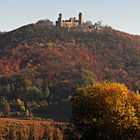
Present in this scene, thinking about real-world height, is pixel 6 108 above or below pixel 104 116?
below

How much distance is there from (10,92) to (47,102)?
11.0 m

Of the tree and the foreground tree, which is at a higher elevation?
the foreground tree

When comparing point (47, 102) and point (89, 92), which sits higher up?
point (89, 92)

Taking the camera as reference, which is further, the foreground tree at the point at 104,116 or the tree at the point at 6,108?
the tree at the point at 6,108

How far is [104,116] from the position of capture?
46594mm

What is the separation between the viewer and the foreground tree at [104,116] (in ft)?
153

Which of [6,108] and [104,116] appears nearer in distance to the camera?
[104,116]

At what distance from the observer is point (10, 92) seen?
15512cm

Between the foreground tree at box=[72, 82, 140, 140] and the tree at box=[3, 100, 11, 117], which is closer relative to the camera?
the foreground tree at box=[72, 82, 140, 140]

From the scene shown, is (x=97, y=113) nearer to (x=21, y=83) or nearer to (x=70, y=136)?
(x=70, y=136)

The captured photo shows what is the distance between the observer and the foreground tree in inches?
1838

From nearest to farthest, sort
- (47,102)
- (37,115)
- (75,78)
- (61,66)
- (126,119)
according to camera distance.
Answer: (126,119), (37,115), (47,102), (75,78), (61,66)

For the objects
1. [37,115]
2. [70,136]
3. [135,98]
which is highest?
[135,98]

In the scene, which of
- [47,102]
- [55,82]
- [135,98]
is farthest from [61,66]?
[135,98]
